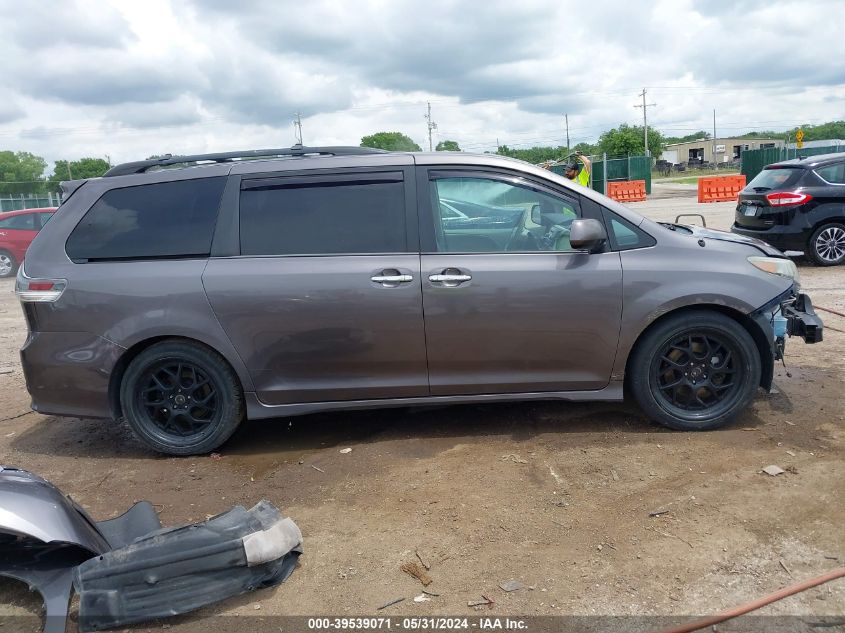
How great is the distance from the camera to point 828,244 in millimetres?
10484

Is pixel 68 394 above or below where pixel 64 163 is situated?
below

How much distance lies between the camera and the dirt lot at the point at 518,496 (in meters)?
2.99

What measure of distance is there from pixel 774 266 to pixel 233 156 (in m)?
3.61

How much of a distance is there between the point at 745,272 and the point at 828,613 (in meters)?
2.26

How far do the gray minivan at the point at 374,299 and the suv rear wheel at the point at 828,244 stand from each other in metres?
6.84

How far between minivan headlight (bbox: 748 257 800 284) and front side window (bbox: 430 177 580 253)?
118cm

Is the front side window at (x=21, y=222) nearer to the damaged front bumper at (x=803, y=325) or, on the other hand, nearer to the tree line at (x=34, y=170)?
the damaged front bumper at (x=803, y=325)

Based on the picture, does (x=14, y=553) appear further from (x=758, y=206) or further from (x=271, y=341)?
(x=758, y=206)

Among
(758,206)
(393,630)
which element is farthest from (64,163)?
Result: (393,630)

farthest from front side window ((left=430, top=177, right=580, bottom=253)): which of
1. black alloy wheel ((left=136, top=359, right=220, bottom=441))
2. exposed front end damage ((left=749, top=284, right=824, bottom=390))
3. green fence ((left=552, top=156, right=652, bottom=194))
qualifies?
green fence ((left=552, top=156, right=652, bottom=194))

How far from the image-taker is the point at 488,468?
4125mm

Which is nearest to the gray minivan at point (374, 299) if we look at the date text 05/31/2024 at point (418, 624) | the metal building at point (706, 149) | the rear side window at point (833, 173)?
the date text 05/31/2024 at point (418, 624)

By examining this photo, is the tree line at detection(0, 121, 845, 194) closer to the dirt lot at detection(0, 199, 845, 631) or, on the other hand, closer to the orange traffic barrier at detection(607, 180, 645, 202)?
the orange traffic barrier at detection(607, 180, 645, 202)

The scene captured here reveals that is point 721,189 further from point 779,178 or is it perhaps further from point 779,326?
point 779,326
